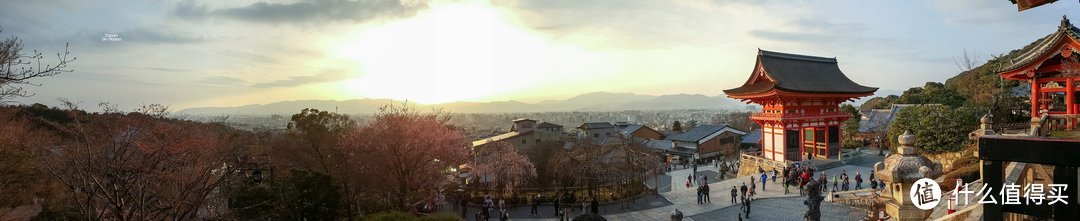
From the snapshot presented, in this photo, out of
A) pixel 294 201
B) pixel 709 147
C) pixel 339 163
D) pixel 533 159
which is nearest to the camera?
pixel 294 201

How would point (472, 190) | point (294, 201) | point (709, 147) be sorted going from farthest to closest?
point (709, 147), point (472, 190), point (294, 201)

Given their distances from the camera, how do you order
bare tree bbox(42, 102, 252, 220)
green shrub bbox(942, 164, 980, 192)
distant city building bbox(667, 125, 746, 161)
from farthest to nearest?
distant city building bbox(667, 125, 746, 161)
green shrub bbox(942, 164, 980, 192)
bare tree bbox(42, 102, 252, 220)

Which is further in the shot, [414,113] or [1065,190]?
[414,113]

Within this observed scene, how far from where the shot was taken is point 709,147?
52.6m

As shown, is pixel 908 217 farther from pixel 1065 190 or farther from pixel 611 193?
pixel 611 193

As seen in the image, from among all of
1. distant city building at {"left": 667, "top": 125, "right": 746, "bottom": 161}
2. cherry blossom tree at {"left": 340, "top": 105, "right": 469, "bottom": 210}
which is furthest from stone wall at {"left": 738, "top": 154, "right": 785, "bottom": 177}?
distant city building at {"left": 667, "top": 125, "right": 746, "bottom": 161}

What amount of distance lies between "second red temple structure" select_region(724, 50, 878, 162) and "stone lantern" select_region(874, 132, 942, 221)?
21.4 meters

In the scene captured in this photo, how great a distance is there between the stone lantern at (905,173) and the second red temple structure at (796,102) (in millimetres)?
21431

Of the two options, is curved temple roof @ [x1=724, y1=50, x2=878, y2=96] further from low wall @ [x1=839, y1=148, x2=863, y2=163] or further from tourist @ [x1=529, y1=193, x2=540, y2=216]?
tourist @ [x1=529, y1=193, x2=540, y2=216]

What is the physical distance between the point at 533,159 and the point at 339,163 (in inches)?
826

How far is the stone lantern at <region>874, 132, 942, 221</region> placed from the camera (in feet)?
21.0

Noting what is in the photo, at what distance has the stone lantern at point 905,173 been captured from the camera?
6.40 meters

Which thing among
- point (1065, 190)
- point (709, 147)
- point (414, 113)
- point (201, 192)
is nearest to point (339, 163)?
point (414, 113)

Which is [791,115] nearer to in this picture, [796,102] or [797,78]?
[796,102]
